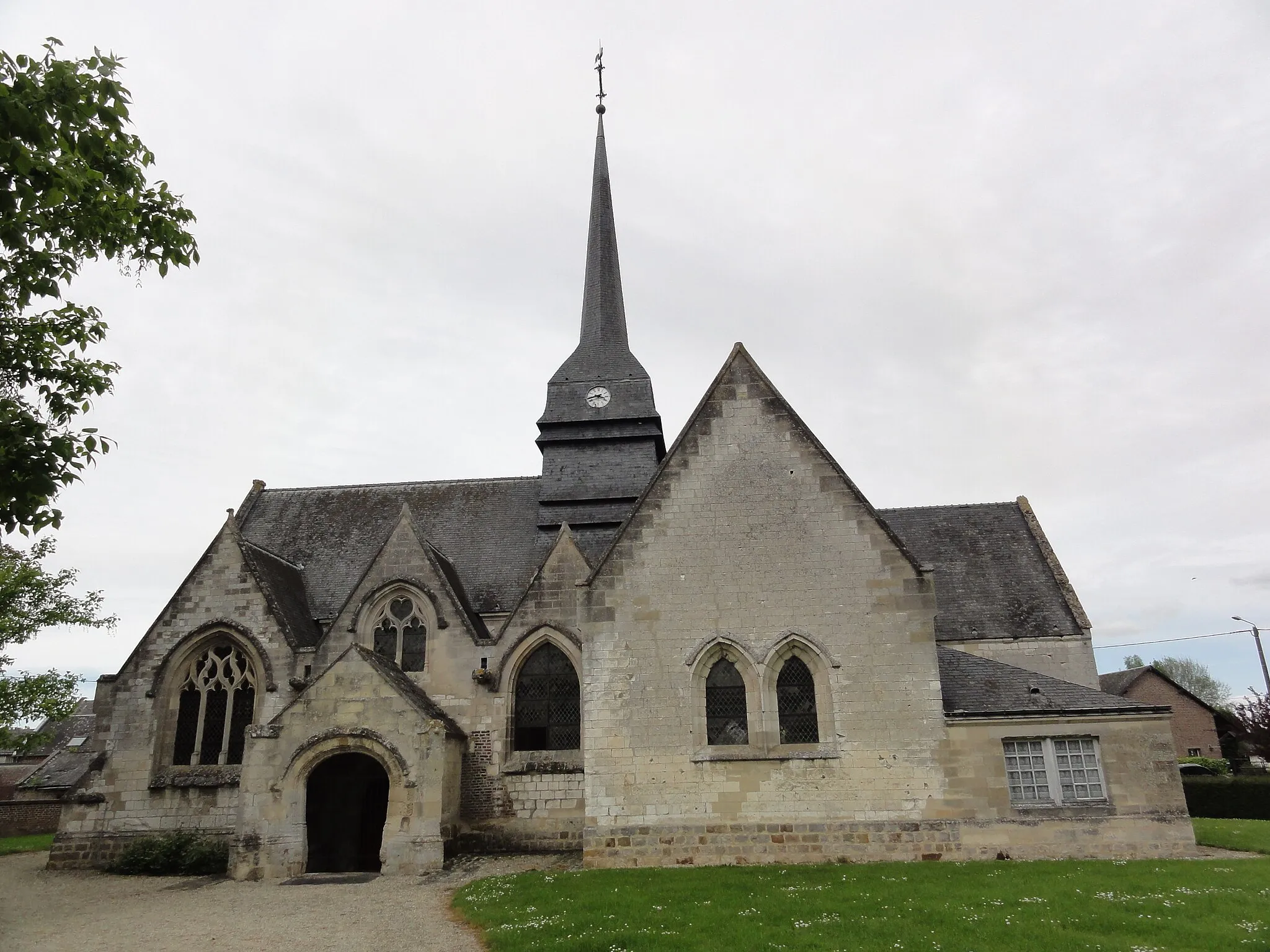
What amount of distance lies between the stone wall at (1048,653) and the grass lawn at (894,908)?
7124 mm

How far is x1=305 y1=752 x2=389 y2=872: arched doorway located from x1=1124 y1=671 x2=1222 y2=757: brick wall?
121ft

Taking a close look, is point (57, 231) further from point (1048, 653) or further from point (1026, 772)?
point (1048, 653)

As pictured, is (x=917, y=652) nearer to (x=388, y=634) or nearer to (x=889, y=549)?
(x=889, y=549)

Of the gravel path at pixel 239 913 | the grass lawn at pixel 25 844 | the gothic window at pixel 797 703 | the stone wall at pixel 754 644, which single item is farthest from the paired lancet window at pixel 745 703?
the grass lawn at pixel 25 844

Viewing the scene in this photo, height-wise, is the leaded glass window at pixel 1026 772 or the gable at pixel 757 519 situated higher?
the gable at pixel 757 519

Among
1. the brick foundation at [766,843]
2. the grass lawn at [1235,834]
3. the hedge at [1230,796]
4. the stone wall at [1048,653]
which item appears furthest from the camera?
the hedge at [1230,796]

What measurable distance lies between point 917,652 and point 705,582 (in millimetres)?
4058

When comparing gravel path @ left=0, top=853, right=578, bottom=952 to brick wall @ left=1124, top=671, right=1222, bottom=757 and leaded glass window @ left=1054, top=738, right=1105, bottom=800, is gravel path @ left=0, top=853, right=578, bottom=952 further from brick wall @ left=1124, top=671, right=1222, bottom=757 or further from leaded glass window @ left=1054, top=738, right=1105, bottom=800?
brick wall @ left=1124, top=671, right=1222, bottom=757

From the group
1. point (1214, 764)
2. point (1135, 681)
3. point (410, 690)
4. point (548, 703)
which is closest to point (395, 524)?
point (410, 690)

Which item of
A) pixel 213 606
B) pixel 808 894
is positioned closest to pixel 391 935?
pixel 808 894

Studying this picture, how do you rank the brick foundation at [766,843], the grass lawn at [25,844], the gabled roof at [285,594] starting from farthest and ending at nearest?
the grass lawn at [25,844]
the gabled roof at [285,594]
the brick foundation at [766,843]

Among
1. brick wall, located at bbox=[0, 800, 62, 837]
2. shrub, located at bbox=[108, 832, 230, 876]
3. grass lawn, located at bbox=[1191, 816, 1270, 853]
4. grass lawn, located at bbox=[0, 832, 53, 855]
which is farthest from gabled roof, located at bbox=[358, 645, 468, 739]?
brick wall, located at bbox=[0, 800, 62, 837]

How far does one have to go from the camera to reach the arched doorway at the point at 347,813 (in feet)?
58.3

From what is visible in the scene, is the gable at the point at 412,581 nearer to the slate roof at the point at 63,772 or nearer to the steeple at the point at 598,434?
the steeple at the point at 598,434
